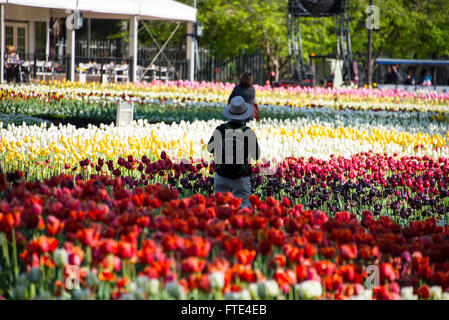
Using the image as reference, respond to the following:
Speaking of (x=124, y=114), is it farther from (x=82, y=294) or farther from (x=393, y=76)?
(x=393, y=76)

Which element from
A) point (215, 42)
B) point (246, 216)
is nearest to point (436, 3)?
point (215, 42)

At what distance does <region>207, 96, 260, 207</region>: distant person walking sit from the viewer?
6.62 meters

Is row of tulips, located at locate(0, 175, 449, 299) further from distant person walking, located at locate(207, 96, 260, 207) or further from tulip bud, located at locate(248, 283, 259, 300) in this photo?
distant person walking, located at locate(207, 96, 260, 207)

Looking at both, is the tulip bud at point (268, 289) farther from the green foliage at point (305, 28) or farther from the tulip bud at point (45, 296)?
the green foliage at point (305, 28)

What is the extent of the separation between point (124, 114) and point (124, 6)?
39.6 ft

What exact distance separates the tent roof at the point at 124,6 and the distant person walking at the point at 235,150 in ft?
55.4

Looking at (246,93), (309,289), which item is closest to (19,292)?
(309,289)

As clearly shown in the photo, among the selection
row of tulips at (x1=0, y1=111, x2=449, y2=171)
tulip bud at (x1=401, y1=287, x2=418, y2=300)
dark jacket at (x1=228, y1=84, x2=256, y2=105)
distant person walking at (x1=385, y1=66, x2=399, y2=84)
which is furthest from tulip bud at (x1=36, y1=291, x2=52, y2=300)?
distant person walking at (x1=385, y1=66, x2=399, y2=84)

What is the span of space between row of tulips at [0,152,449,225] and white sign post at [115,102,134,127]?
3.89 meters

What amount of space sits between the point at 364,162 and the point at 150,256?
616cm

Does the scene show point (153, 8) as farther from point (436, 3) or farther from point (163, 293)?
point (163, 293)

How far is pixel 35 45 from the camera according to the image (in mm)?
32125

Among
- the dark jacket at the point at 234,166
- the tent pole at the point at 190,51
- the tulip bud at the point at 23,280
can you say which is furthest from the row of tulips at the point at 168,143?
the tent pole at the point at 190,51
